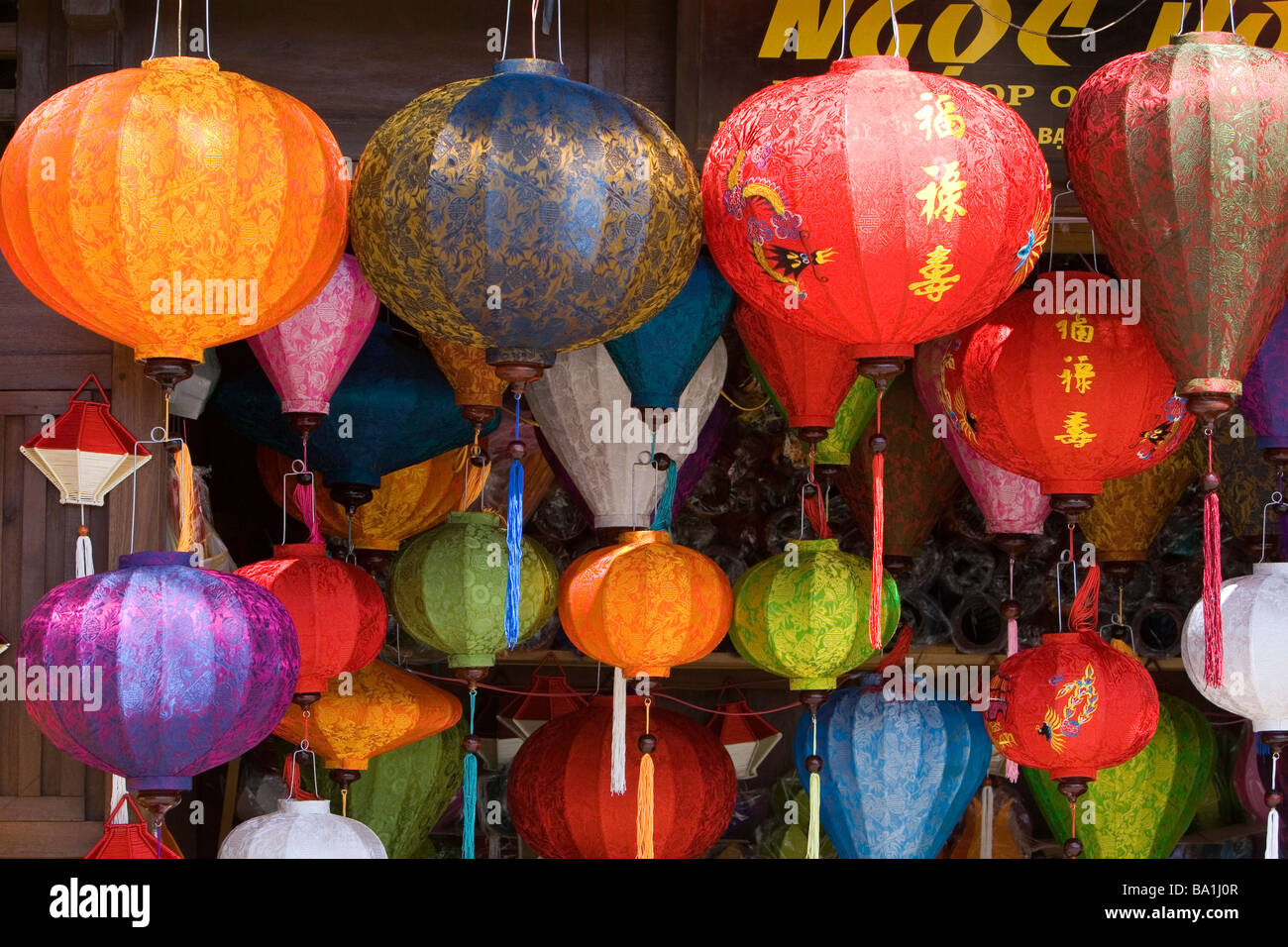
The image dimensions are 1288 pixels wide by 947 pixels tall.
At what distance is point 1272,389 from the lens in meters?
2.89

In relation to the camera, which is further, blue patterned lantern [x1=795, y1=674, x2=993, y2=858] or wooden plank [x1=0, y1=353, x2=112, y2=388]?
blue patterned lantern [x1=795, y1=674, x2=993, y2=858]

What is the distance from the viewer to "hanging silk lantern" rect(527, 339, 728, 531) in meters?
3.00

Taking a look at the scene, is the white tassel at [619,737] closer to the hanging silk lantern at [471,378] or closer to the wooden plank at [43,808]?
the hanging silk lantern at [471,378]

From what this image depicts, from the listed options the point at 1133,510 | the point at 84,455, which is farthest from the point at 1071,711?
the point at 84,455

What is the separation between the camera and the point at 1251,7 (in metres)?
2.90

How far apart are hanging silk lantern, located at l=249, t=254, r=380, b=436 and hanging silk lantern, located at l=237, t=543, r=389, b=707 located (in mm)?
220

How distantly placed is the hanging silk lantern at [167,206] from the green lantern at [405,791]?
960mm

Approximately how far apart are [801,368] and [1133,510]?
75 cm

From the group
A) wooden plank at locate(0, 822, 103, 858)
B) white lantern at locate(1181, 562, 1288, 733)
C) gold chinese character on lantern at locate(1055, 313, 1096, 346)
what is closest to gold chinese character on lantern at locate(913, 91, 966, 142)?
gold chinese character on lantern at locate(1055, 313, 1096, 346)

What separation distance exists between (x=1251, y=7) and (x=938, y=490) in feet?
3.11

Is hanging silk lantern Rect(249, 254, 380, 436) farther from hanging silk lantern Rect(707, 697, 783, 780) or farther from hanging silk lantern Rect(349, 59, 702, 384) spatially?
hanging silk lantern Rect(707, 697, 783, 780)

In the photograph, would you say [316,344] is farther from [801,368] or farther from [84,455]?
[801,368]
